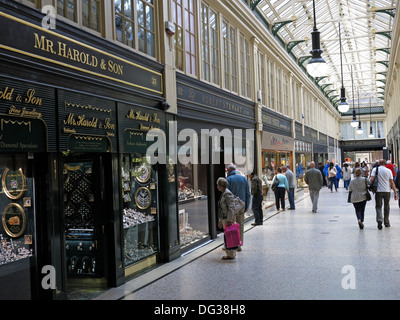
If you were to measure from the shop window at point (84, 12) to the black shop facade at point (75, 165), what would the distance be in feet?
0.73

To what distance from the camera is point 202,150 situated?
31.9ft

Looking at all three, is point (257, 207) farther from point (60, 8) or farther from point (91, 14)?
point (60, 8)

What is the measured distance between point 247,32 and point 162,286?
30.8ft

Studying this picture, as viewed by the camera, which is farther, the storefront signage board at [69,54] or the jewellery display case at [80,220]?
the jewellery display case at [80,220]

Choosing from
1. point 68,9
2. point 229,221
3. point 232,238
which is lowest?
point 232,238

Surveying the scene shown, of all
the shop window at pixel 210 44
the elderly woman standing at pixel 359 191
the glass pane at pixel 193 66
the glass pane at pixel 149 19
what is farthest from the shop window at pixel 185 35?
the elderly woman standing at pixel 359 191

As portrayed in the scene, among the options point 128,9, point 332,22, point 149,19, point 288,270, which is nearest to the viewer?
point 288,270

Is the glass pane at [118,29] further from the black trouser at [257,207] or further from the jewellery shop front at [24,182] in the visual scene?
the black trouser at [257,207]

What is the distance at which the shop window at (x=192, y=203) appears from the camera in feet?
28.2

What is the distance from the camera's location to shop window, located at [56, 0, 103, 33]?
543cm

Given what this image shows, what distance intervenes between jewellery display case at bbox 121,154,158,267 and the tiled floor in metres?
0.43

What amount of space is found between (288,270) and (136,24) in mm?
4373

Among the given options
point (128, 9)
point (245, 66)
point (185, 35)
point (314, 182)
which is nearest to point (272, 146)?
point (314, 182)

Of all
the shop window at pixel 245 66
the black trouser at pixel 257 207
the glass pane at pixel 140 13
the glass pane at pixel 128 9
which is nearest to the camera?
the glass pane at pixel 128 9
